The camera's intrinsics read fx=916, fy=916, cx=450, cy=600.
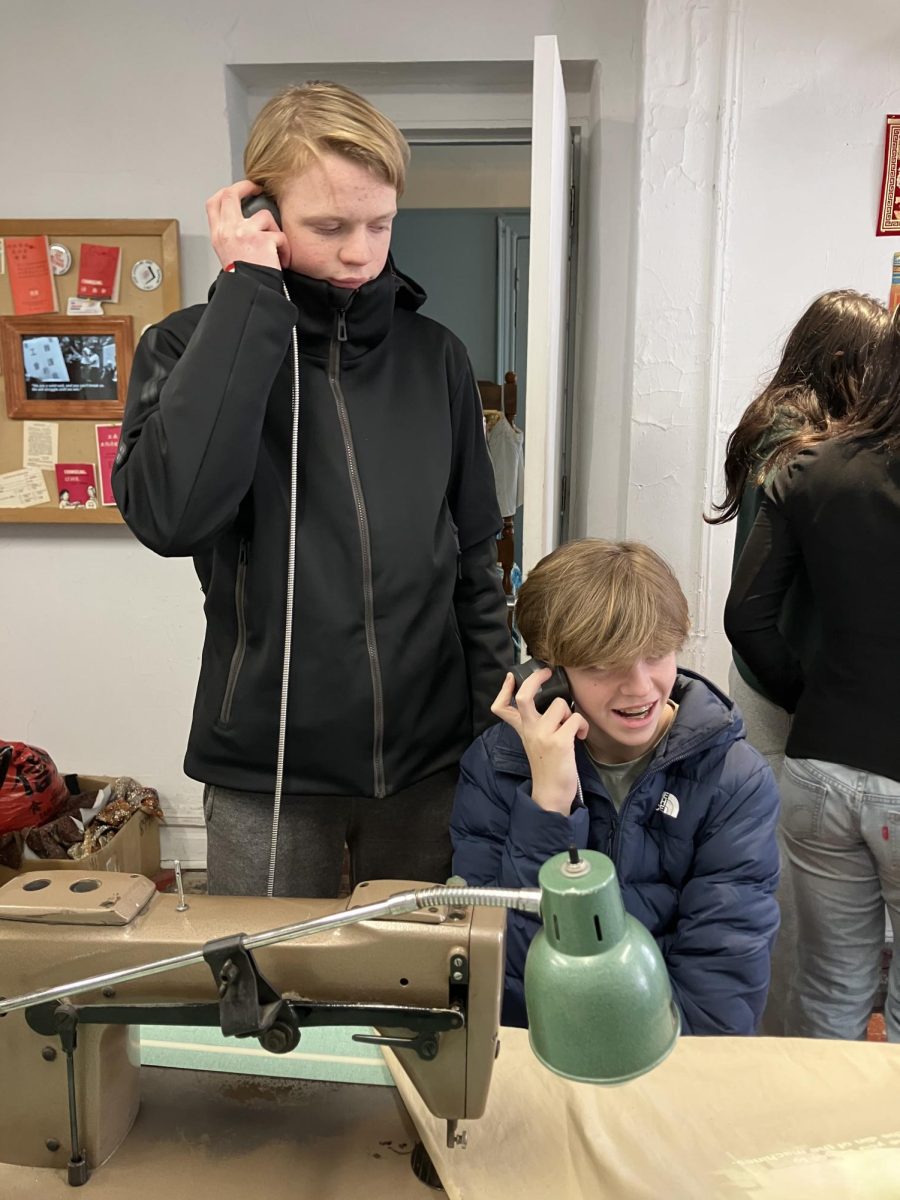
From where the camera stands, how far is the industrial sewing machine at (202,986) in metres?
0.71

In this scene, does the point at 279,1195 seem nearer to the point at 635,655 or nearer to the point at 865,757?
the point at 635,655

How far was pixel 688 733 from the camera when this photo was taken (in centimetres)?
114

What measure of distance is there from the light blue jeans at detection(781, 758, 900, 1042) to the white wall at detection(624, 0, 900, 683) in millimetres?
901

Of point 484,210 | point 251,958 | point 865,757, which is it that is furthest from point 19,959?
point 484,210

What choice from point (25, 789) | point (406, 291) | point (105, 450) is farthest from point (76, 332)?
point (406, 291)

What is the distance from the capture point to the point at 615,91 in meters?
2.26

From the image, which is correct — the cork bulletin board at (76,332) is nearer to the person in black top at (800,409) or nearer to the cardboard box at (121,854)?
the cardboard box at (121,854)

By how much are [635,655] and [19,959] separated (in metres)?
0.73

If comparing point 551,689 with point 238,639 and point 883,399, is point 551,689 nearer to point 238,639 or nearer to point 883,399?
point 238,639

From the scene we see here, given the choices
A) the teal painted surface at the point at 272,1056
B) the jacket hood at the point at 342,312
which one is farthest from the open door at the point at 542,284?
the teal painted surface at the point at 272,1056

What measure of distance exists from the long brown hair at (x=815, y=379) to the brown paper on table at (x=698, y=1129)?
0.99 m

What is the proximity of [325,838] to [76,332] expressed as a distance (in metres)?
1.84

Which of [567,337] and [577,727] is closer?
[577,727]

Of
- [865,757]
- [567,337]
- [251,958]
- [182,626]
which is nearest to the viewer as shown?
[251,958]
